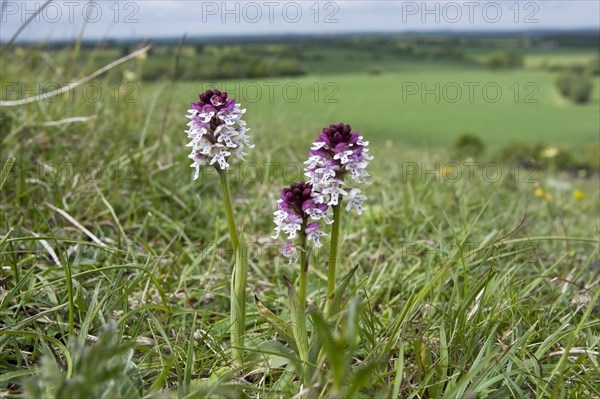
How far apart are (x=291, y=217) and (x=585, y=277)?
243 cm

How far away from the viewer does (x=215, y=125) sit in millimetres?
2146

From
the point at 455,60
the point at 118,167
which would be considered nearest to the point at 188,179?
the point at 118,167

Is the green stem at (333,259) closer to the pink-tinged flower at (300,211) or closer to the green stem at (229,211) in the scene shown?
the pink-tinged flower at (300,211)

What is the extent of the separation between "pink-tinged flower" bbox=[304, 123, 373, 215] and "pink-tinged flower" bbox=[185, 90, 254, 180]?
289 mm

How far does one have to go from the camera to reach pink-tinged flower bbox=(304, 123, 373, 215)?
1.97 meters

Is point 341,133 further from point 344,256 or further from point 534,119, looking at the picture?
point 534,119

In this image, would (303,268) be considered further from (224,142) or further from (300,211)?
(224,142)

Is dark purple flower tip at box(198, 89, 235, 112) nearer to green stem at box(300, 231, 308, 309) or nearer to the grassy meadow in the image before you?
green stem at box(300, 231, 308, 309)

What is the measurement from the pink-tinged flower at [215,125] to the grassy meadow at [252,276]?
674mm

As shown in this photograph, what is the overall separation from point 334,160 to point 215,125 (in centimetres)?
49

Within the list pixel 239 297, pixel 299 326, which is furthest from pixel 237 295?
pixel 299 326

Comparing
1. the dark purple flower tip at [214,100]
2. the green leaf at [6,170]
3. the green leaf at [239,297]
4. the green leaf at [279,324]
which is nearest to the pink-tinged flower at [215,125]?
the dark purple flower tip at [214,100]

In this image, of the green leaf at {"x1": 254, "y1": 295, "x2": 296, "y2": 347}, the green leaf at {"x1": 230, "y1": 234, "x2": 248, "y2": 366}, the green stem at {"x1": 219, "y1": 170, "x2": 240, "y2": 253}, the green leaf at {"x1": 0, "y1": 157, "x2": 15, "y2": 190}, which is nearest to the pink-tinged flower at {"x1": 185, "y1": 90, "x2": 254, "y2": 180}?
the green stem at {"x1": 219, "y1": 170, "x2": 240, "y2": 253}

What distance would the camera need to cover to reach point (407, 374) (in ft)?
7.29
